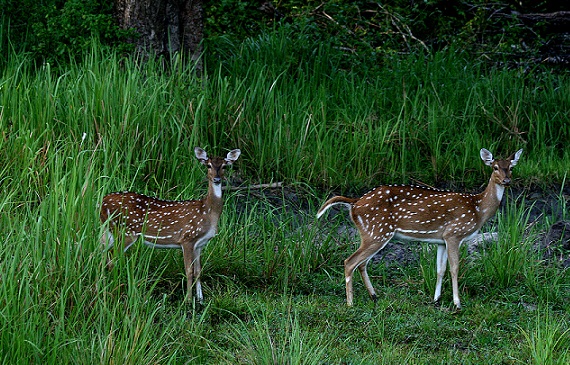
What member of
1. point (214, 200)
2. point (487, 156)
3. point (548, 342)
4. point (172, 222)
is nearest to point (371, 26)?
Answer: point (487, 156)

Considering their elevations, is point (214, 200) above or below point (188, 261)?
above

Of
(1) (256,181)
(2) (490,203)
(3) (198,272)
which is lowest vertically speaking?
(1) (256,181)

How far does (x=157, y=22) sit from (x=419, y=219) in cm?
453

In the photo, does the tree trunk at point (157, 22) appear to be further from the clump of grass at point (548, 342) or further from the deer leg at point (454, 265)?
the clump of grass at point (548, 342)

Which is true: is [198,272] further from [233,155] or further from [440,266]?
[440,266]

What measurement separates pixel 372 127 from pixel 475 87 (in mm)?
1481

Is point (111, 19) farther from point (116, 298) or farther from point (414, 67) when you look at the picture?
point (116, 298)

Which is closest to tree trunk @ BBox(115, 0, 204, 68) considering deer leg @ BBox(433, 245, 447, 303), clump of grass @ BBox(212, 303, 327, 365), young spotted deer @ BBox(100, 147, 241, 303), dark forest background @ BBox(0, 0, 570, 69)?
dark forest background @ BBox(0, 0, 570, 69)

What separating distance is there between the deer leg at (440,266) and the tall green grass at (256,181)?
0.64 ft

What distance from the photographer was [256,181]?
10.3 metres

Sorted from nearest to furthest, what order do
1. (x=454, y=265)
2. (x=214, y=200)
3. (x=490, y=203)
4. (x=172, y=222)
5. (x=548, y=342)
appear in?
(x=548, y=342) < (x=172, y=222) < (x=214, y=200) < (x=454, y=265) < (x=490, y=203)

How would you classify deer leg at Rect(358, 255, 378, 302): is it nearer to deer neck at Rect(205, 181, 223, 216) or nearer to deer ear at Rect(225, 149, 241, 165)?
deer neck at Rect(205, 181, 223, 216)

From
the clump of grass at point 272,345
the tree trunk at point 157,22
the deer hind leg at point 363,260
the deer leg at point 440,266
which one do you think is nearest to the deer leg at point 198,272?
the clump of grass at point 272,345

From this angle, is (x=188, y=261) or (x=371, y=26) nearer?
(x=188, y=261)
